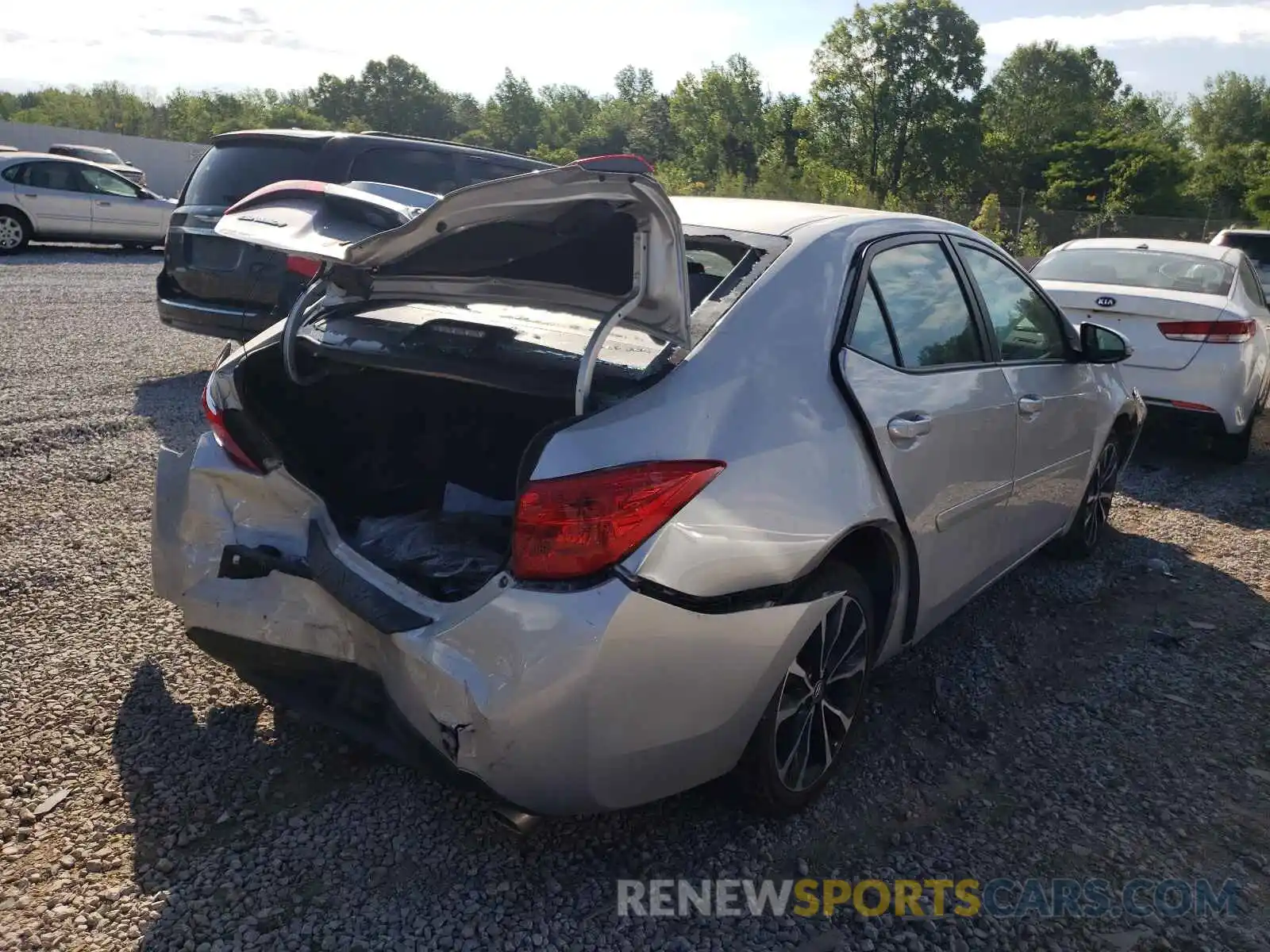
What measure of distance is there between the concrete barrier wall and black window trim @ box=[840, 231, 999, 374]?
3977cm

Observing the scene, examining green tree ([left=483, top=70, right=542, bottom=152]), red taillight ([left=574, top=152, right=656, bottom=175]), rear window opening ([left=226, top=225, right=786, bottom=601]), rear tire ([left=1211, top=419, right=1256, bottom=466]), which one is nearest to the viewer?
red taillight ([left=574, top=152, right=656, bottom=175])

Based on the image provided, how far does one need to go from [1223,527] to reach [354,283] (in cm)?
521

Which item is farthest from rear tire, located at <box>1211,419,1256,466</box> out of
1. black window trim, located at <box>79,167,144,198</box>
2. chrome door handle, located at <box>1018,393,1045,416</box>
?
black window trim, located at <box>79,167,144,198</box>

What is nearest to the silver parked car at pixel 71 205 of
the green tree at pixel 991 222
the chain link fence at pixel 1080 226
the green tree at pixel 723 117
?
the green tree at pixel 991 222

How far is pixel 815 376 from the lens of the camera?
2.68 metres

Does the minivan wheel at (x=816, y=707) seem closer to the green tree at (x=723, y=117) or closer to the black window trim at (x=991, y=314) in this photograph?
the black window trim at (x=991, y=314)

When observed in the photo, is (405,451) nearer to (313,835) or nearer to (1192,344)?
(313,835)

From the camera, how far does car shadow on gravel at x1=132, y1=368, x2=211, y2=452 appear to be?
6.14 metres

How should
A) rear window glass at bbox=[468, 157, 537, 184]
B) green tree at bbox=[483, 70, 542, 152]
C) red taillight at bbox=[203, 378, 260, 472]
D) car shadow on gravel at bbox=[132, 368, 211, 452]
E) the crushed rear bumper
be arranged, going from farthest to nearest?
green tree at bbox=[483, 70, 542, 152] < rear window glass at bbox=[468, 157, 537, 184] < car shadow on gravel at bbox=[132, 368, 211, 452] < red taillight at bbox=[203, 378, 260, 472] < the crushed rear bumper

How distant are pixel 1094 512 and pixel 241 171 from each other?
6118 millimetres

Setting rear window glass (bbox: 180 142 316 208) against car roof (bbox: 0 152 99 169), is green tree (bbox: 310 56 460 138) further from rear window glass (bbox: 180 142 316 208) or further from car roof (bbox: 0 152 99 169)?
rear window glass (bbox: 180 142 316 208)

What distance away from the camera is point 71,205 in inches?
633

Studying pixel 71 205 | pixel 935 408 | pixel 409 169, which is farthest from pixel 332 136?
pixel 71 205

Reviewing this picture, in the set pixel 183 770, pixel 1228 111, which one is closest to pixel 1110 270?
pixel 183 770
